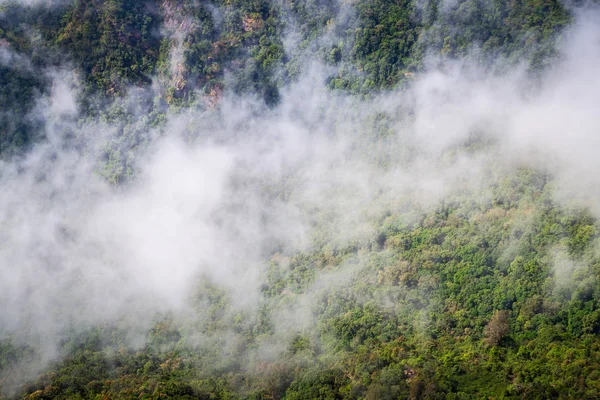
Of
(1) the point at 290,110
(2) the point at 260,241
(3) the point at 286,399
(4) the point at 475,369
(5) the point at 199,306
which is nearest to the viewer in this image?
(4) the point at 475,369

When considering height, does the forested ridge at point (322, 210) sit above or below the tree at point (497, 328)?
above

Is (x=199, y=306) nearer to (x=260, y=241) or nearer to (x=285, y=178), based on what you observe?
(x=260, y=241)

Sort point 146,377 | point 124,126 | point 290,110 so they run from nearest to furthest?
point 146,377, point 290,110, point 124,126

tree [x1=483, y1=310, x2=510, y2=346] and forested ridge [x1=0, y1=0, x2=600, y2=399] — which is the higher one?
forested ridge [x1=0, y1=0, x2=600, y2=399]

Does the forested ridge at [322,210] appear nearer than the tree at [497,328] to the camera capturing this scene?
No

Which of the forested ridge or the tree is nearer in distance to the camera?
the tree

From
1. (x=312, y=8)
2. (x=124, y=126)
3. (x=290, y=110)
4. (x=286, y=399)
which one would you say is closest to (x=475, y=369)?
(x=286, y=399)

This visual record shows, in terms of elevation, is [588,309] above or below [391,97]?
below

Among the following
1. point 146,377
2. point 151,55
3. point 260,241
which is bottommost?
point 146,377
